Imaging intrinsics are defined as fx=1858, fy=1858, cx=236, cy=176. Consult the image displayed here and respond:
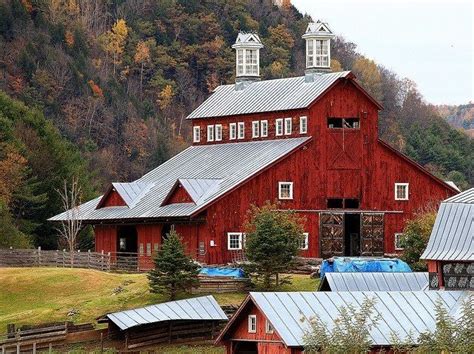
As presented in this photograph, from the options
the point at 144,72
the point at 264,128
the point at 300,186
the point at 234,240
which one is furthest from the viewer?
the point at 144,72

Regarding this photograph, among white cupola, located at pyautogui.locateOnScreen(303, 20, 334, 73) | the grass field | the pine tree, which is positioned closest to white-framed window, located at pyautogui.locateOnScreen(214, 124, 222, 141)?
white cupola, located at pyautogui.locateOnScreen(303, 20, 334, 73)

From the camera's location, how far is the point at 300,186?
92312 mm

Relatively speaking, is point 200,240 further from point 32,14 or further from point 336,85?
point 32,14

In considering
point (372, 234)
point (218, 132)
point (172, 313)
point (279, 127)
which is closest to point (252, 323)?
point (172, 313)

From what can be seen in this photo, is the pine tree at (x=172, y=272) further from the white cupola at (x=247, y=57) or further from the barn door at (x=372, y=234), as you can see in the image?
A: the white cupola at (x=247, y=57)

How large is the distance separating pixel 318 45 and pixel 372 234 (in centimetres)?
1234

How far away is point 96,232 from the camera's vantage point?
328 feet

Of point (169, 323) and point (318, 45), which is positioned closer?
point (169, 323)

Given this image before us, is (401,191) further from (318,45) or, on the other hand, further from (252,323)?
(252,323)

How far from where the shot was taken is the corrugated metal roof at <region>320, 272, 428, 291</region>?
7319cm

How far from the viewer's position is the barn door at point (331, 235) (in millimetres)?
92375

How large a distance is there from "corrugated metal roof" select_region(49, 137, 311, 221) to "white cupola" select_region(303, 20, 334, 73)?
5.28m

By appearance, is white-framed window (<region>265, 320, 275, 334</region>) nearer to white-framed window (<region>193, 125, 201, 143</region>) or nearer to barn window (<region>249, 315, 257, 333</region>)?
barn window (<region>249, 315, 257, 333</region>)

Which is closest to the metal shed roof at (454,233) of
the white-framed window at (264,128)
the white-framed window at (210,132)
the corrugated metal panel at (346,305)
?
the corrugated metal panel at (346,305)
